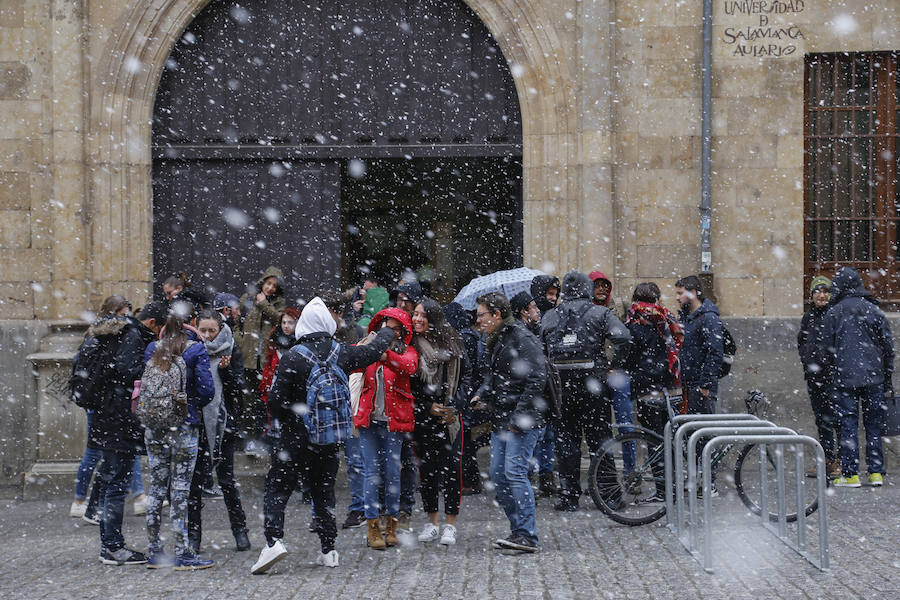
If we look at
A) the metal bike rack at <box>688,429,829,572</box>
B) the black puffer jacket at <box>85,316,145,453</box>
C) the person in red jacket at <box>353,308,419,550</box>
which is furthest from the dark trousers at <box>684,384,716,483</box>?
the black puffer jacket at <box>85,316,145,453</box>

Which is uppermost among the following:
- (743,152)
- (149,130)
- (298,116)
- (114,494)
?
(298,116)

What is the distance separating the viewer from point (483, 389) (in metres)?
8.43

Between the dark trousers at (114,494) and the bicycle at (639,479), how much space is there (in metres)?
3.44

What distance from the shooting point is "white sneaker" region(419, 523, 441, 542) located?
8.38 meters

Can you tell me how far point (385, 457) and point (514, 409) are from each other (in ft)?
3.45

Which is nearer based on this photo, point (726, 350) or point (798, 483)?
point (798, 483)

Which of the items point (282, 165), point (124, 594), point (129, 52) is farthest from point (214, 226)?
point (124, 594)

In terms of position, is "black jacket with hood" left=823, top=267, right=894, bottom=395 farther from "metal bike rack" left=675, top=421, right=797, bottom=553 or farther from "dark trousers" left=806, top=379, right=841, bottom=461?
"metal bike rack" left=675, top=421, right=797, bottom=553

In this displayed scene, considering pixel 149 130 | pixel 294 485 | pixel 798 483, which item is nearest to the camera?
pixel 798 483

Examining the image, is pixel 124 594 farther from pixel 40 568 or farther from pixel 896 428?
pixel 896 428

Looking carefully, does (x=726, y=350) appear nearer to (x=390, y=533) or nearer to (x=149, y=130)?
(x=390, y=533)

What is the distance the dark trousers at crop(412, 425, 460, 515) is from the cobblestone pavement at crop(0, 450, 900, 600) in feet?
1.12

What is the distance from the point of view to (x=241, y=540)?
822 centimetres

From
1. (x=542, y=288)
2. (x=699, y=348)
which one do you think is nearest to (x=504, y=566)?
(x=542, y=288)
